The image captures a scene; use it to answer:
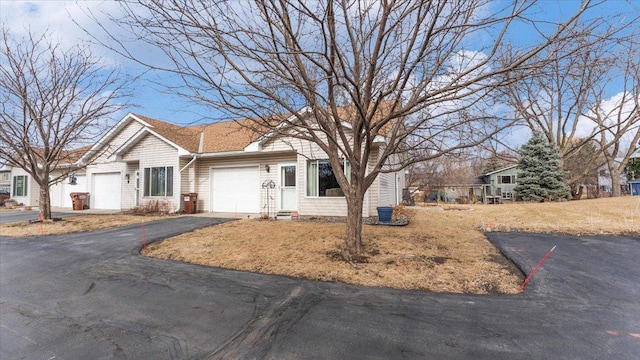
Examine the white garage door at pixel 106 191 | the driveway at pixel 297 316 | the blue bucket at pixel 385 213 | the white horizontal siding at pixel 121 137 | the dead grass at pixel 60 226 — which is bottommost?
the driveway at pixel 297 316

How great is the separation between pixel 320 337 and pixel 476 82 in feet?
14.7

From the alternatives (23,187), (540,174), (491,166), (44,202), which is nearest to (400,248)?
(44,202)

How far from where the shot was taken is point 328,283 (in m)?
4.68

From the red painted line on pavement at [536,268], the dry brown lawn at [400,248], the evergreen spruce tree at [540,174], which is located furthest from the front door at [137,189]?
the evergreen spruce tree at [540,174]

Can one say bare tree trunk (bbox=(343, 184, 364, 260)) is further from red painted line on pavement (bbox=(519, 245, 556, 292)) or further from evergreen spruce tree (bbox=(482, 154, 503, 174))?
evergreen spruce tree (bbox=(482, 154, 503, 174))

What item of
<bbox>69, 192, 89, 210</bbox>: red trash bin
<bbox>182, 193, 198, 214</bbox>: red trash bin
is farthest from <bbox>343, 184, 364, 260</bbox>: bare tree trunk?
<bbox>69, 192, 89, 210</bbox>: red trash bin

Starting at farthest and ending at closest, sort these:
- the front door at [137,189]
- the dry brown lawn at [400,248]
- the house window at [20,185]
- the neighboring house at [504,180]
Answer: the neighboring house at [504,180] < the house window at [20,185] < the front door at [137,189] < the dry brown lawn at [400,248]

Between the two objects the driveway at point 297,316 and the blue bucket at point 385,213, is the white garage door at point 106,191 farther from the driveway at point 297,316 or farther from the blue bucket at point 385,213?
the blue bucket at point 385,213

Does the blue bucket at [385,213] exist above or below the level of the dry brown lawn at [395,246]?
above

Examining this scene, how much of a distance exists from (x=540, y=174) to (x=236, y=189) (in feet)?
67.6

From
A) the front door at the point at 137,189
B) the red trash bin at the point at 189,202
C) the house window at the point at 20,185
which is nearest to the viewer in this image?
the red trash bin at the point at 189,202

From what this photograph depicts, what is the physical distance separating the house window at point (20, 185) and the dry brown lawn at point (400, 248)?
74.1 feet

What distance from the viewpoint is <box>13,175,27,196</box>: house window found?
21688 millimetres

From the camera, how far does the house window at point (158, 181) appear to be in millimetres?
14289
